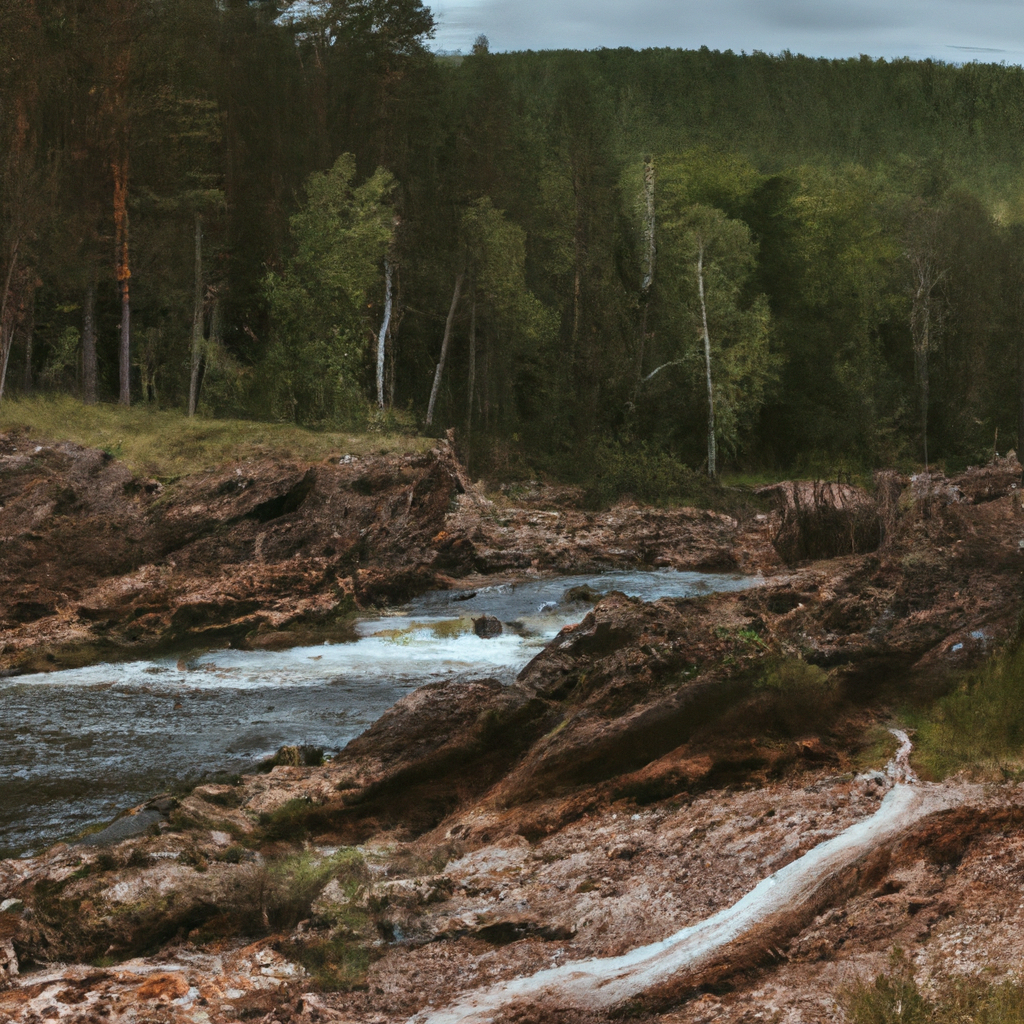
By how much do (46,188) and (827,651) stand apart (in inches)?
1179

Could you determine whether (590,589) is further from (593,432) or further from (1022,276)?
(1022,276)

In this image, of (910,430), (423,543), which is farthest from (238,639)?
(910,430)

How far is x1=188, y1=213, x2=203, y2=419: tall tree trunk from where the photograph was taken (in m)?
34.4

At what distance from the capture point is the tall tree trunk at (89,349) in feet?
104

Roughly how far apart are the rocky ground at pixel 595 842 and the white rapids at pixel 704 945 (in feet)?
0.18

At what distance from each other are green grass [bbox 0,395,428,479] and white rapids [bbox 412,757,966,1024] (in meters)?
21.2

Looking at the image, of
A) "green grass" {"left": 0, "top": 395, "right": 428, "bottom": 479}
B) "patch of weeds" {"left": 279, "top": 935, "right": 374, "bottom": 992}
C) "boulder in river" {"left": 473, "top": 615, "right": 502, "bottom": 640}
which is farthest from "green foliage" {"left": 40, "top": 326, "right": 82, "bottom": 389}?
"patch of weeds" {"left": 279, "top": 935, "right": 374, "bottom": 992}

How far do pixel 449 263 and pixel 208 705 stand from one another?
32.1m

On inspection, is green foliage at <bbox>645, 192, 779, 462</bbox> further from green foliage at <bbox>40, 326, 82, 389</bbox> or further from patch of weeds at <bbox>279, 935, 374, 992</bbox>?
patch of weeds at <bbox>279, 935, 374, 992</bbox>

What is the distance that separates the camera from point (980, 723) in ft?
23.9

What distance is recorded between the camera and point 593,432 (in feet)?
139

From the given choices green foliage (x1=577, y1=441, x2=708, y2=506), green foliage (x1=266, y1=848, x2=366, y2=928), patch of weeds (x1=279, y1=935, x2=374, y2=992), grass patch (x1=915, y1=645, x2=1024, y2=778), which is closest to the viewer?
patch of weeds (x1=279, y1=935, x2=374, y2=992)

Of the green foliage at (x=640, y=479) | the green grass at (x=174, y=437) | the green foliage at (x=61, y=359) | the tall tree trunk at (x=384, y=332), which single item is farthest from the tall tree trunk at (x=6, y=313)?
the green foliage at (x=640, y=479)

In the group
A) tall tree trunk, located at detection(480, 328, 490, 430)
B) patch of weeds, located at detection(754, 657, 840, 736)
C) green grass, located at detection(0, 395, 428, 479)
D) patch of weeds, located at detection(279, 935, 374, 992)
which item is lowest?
patch of weeds, located at detection(279, 935, 374, 992)
